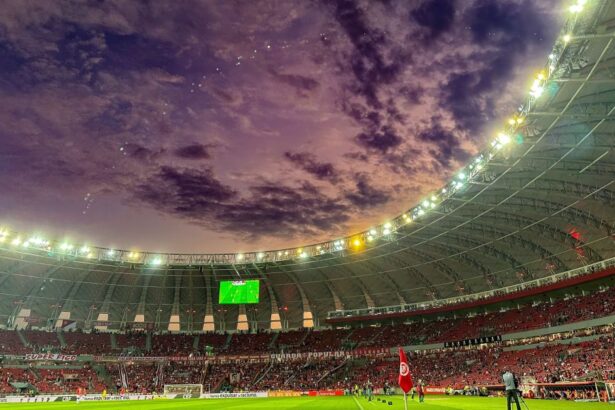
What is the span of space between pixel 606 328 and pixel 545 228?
12.0 m

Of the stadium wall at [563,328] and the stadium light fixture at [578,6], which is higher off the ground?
the stadium light fixture at [578,6]

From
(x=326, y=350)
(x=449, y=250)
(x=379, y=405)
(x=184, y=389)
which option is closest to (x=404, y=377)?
(x=379, y=405)

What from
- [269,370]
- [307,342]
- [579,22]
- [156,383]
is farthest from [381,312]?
[579,22]

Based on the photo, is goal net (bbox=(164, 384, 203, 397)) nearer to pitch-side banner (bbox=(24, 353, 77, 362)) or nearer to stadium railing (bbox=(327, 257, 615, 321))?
pitch-side banner (bbox=(24, 353, 77, 362))

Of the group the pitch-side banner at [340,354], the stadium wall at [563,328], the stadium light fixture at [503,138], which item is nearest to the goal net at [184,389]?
the pitch-side banner at [340,354]

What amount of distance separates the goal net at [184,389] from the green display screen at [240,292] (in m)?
13.1

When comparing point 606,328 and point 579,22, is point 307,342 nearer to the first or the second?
point 606,328

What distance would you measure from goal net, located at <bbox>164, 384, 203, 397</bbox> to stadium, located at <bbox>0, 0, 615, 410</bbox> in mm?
472

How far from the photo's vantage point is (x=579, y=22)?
25.1 meters

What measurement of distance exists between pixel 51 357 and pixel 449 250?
6194 cm

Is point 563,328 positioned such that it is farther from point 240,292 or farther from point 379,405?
point 240,292

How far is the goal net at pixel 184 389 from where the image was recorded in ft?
220

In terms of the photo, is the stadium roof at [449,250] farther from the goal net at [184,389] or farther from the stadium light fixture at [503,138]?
the goal net at [184,389]

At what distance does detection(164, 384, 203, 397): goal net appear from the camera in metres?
67.0
